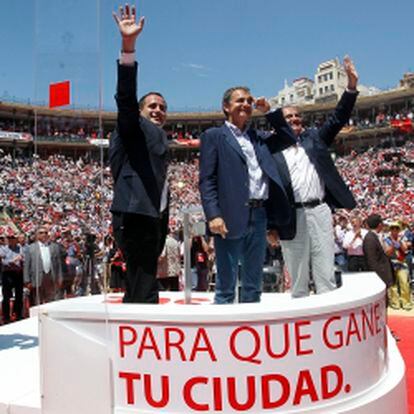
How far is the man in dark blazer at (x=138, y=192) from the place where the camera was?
217cm

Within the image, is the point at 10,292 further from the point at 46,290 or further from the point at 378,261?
the point at 378,261

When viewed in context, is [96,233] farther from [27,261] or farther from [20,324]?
[27,261]

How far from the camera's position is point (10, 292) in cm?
619

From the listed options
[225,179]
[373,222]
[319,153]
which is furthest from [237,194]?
[373,222]

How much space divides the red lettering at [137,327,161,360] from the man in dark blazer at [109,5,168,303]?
0.45 m


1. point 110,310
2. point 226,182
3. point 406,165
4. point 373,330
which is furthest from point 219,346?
point 406,165

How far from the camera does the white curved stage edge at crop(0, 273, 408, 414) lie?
1.78 meters

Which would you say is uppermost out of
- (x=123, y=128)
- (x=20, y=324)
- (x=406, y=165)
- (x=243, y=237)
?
(x=406, y=165)

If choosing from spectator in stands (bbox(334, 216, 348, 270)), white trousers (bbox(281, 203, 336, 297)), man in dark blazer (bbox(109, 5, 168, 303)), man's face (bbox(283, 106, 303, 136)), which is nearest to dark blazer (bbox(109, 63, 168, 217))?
man in dark blazer (bbox(109, 5, 168, 303))

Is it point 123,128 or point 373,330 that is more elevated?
point 123,128

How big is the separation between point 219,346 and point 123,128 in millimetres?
1061

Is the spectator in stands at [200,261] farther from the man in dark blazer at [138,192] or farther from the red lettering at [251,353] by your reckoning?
the red lettering at [251,353]

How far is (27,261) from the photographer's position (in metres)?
5.80

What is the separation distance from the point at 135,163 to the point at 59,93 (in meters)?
0.46
